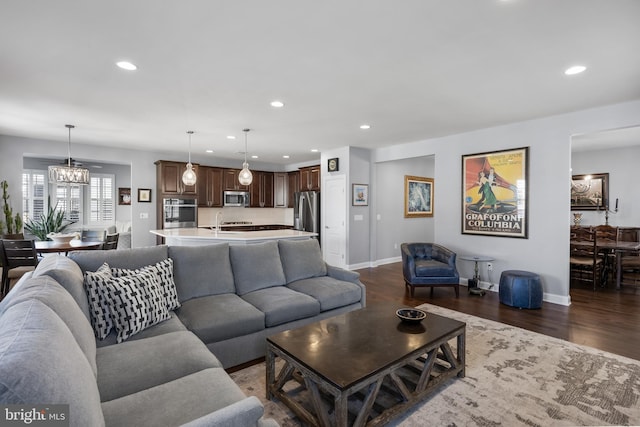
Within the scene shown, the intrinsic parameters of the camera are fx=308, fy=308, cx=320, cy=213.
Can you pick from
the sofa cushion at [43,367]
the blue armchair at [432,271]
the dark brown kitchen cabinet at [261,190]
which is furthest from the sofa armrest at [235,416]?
the dark brown kitchen cabinet at [261,190]

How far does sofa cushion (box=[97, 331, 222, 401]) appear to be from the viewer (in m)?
1.47

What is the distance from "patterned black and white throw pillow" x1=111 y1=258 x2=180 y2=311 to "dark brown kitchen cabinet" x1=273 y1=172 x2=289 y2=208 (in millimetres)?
6231

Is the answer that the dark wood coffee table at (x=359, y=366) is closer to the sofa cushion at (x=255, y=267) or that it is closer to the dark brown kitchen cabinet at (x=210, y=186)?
the sofa cushion at (x=255, y=267)

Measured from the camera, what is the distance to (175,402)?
4.28ft

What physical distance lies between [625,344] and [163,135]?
668 cm

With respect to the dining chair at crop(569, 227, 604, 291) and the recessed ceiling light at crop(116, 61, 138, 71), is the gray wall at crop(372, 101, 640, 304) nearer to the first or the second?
the dining chair at crop(569, 227, 604, 291)

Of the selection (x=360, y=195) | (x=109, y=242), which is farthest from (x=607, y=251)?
(x=109, y=242)

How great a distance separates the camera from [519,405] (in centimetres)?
201

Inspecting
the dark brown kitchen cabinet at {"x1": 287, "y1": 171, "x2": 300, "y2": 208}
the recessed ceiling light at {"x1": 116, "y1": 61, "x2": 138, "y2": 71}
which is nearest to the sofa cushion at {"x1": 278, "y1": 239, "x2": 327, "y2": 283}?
the recessed ceiling light at {"x1": 116, "y1": 61, "x2": 138, "y2": 71}

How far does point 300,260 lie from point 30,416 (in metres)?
2.85

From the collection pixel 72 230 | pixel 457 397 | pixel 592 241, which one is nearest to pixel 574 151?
pixel 592 241

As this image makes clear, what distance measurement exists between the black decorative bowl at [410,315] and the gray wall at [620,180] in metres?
6.83

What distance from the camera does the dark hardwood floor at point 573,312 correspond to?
120 inches

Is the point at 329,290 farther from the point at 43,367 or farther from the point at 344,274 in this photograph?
the point at 43,367
